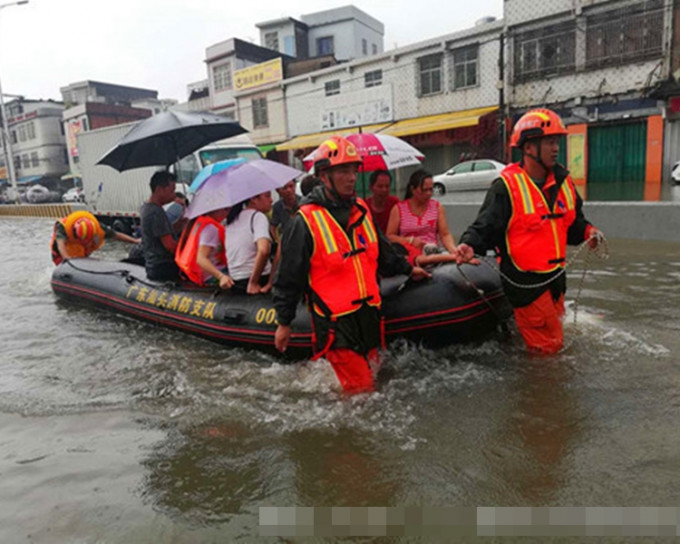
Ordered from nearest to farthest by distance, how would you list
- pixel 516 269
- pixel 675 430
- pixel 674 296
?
pixel 675 430 < pixel 516 269 < pixel 674 296

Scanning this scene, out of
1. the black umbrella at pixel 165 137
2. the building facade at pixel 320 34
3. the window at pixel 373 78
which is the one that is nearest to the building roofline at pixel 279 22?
the building facade at pixel 320 34

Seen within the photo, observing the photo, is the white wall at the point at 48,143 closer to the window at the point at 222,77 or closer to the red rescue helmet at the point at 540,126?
the window at the point at 222,77

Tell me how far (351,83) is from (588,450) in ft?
79.1

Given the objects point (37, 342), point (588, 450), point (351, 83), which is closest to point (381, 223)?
point (588, 450)

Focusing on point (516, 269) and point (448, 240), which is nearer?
point (516, 269)

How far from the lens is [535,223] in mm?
3617

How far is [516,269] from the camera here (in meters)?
3.75

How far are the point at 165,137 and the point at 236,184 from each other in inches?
140

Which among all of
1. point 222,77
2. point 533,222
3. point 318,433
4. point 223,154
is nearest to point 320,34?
point 222,77

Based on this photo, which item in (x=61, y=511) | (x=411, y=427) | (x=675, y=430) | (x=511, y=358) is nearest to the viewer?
(x=61, y=511)

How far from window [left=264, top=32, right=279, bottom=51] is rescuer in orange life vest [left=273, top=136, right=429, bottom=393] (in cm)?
3595

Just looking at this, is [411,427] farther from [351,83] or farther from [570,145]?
[351,83]

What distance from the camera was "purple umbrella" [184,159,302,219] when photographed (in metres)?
4.50

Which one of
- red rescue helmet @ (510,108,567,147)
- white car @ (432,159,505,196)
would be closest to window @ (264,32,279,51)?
white car @ (432,159,505,196)
